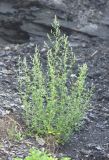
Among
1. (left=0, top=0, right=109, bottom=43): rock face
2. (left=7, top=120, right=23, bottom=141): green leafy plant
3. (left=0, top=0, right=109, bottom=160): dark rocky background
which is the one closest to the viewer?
(left=7, top=120, right=23, bottom=141): green leafy plant

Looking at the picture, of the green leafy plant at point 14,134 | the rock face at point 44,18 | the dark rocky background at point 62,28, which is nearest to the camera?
the green leafy plant at point 14,134

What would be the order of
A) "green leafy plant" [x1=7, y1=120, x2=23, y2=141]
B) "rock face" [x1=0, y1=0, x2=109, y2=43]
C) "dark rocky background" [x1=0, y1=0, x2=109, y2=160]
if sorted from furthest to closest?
"rock face" [x1=0, y1=0, x2=109, y2=43]
"dark rocky background" [x1=0, y1=0, x2=109, y2=160]
"green leafy plant" [x1=7, y1=120, x2=23, y2=141]

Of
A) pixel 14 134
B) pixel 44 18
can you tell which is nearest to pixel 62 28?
pixel 44 18

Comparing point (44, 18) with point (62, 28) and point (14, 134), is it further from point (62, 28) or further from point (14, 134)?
point (14, 134)

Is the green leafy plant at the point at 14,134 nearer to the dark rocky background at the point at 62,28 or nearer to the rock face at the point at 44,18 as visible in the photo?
the dark rocky background at the point at 62,28

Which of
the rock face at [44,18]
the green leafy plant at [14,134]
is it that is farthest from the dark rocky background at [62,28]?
the green leafy plant at [14,134]

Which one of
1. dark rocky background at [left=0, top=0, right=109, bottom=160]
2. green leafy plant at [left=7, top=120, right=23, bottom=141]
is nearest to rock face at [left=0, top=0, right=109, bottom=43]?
dark rocky background at [left=0, top=0, right=109, bottom=160]

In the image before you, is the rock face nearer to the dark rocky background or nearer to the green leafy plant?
the dark rocky background

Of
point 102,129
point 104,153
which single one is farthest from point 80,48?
point 104,153

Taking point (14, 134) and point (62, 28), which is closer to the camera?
point (14, 134)

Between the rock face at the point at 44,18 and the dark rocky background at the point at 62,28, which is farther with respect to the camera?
the rock face at the point at 44,18

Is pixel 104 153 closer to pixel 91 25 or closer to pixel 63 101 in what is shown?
pixel 63 101

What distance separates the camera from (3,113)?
7.18 m

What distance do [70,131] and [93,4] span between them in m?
4.13
